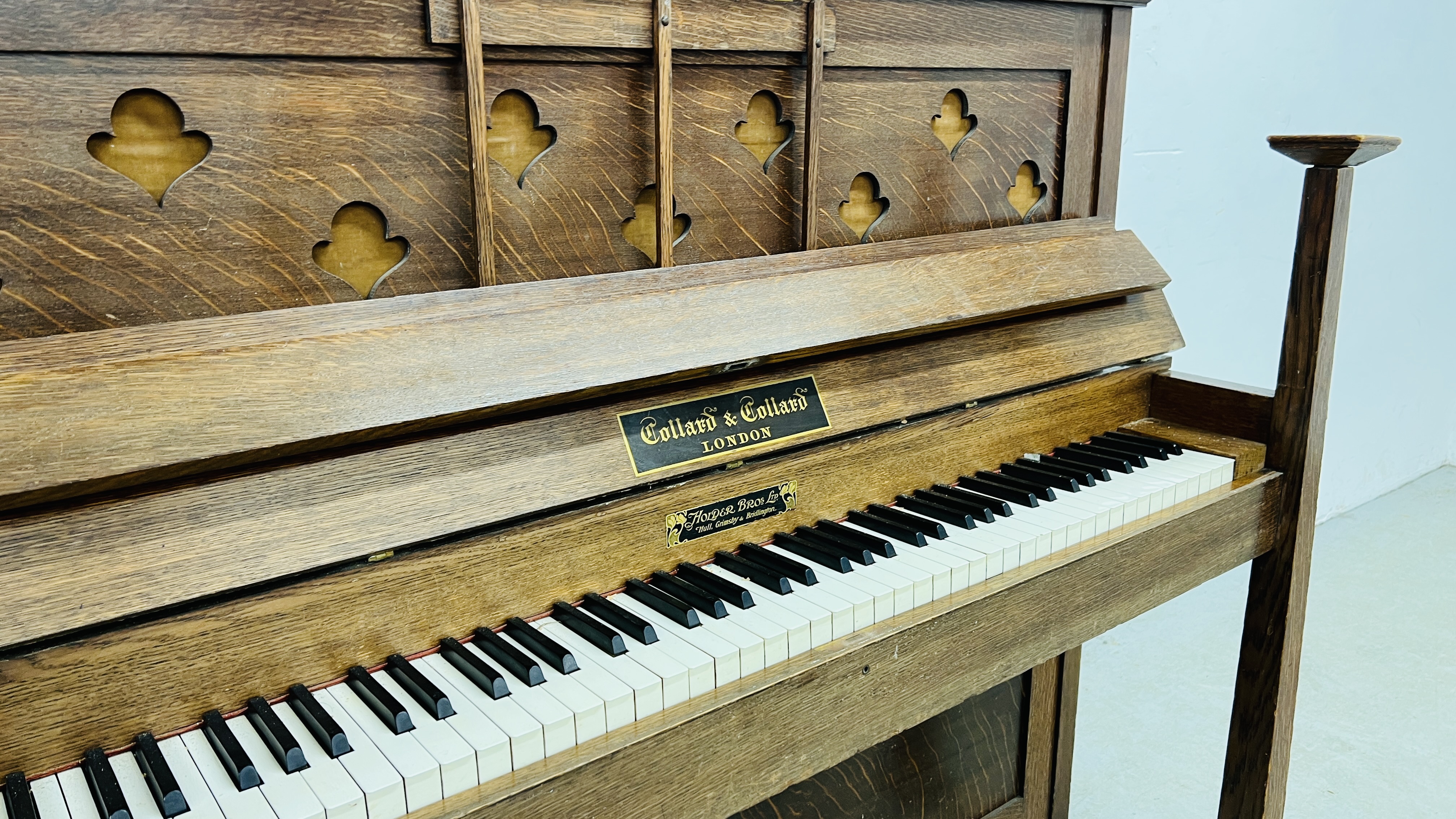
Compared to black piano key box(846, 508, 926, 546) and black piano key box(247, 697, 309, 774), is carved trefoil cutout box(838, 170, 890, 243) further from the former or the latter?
black piano key box(247, 697, 309, 774)

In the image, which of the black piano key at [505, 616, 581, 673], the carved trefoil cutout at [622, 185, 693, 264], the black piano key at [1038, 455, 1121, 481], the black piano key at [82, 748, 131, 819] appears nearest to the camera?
the black piano key at [82, 748, 131, 819]

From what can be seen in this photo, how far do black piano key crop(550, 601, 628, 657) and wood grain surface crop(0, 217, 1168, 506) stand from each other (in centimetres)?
23

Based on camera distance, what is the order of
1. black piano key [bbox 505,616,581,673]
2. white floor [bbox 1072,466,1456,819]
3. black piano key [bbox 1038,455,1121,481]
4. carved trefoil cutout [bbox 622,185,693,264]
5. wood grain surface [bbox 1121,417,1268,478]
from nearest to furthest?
black piano key [bbox 505,616,581,673] → carved trefoil cutout [bbox 622,185,693,264] → black piano key [bbox 1038,455,1121,481] → wood grain surface [bbox 1121,417,1268,478] → white floor [bbox 1072,466,1456,819]

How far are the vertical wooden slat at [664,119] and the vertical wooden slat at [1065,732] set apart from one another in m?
1.23

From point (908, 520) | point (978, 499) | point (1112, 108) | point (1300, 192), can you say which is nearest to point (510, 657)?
point (908, 520)

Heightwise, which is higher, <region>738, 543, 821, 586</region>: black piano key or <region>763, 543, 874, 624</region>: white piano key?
<region>738, 543, 821, 586</region>: black piano key

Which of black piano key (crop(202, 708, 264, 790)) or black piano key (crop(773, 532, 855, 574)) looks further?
black piano key (crop(773, 532, 855, 574))

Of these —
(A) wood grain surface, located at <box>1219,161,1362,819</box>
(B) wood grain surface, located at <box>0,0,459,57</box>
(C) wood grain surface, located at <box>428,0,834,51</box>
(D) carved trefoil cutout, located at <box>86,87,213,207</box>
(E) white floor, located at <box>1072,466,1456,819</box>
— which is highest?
(C) wood grain surface, located at <box>428,0,834,51</box>

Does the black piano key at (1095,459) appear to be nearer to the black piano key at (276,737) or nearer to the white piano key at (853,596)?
the white piano key at (853,596)

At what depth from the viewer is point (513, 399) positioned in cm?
111

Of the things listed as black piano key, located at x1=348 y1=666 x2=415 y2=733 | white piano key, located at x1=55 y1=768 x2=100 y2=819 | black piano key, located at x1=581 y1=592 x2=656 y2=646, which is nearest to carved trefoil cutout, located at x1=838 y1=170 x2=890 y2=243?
black piano key, located at x1=581 y1=592 x2=656 y2=646

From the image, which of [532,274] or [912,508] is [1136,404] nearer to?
[912,508]

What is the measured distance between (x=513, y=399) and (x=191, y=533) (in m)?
0.32

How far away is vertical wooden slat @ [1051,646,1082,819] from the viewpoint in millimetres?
2080
